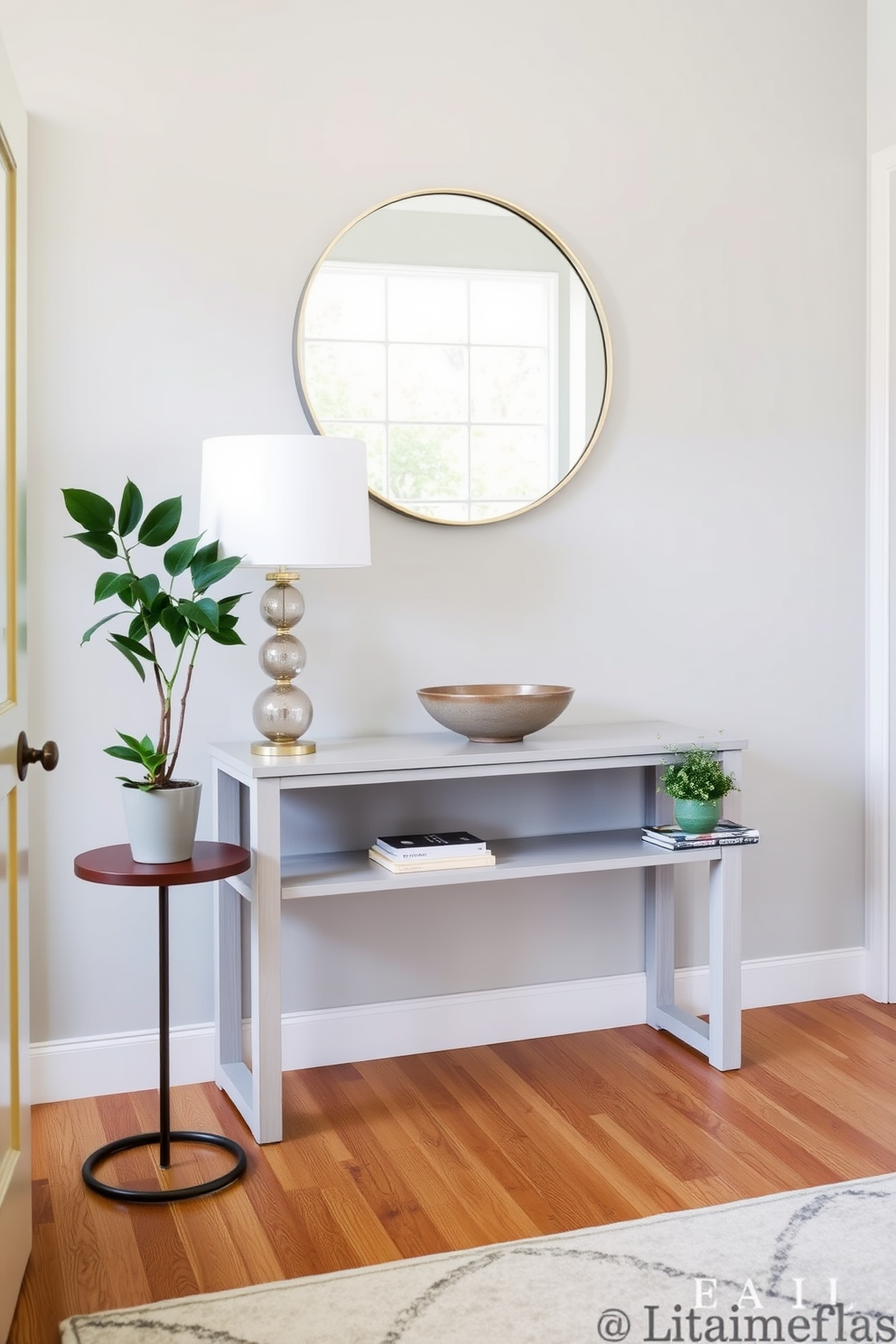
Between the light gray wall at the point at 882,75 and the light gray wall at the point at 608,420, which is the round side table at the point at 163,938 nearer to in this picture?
the light gray wall at the point at 608,420

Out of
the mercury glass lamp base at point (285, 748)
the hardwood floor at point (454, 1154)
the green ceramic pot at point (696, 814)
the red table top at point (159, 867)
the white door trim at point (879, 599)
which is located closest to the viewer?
the hardwood floor at point (454, 1154)

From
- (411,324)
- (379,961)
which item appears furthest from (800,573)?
(379,961)

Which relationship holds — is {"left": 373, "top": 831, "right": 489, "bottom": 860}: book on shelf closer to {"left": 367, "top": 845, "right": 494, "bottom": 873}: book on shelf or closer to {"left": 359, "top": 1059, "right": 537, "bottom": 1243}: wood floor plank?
{"left": 367, "top": 845, "right": 494, "bottom": 873}: book on shelf

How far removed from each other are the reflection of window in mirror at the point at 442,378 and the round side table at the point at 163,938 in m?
1.03

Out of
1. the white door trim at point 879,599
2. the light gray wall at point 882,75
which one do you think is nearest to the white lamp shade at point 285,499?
the white door trim at point 879,599

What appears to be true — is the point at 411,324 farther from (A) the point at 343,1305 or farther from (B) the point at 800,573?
(A) the point at 343,1305

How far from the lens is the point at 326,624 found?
113 inches

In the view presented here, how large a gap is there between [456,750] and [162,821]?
70 centimetres

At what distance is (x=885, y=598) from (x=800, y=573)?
0.80ft

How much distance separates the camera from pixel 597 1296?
189cm

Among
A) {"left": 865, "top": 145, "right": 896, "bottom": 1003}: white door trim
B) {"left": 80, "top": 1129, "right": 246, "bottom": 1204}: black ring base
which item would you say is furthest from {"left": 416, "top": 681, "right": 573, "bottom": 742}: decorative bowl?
{"left": 865, "top": 145, "right": 896, "bottom": 1003}: white door trim

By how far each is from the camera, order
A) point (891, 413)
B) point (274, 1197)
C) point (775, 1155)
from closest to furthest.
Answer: point (274, 1197) < point (775, 1155) < point (891, 413)

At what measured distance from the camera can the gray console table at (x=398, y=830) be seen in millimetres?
2430

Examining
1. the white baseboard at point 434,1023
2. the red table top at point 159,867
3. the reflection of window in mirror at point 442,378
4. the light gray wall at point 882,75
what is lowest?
the white baseboard at point 434,1023
